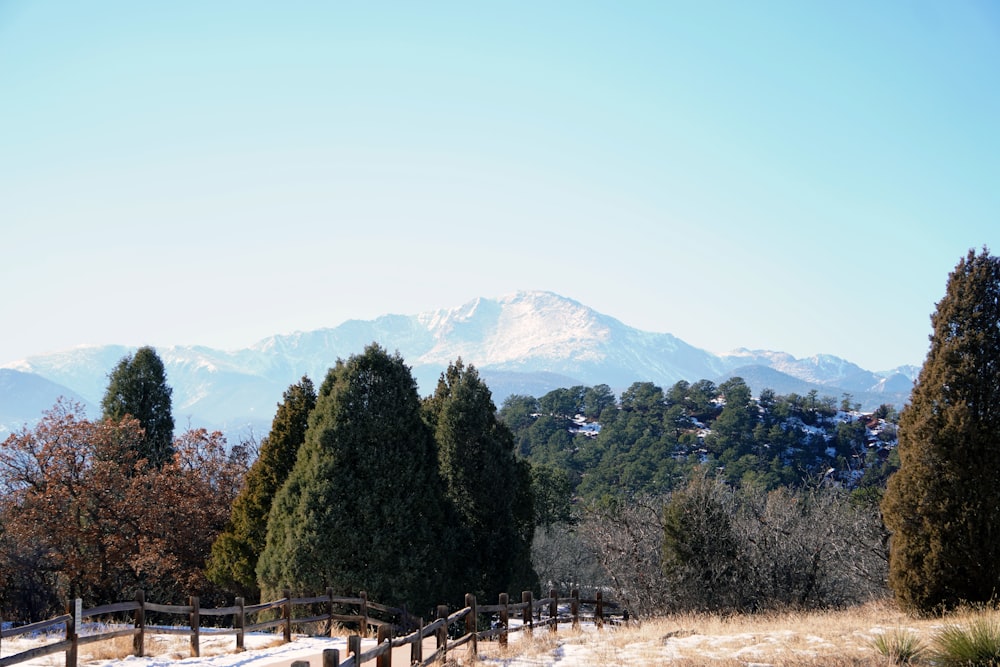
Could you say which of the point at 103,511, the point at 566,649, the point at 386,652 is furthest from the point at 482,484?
the point at 386,652

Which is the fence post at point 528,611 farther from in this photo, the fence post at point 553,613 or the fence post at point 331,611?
the fence post at point 331,611

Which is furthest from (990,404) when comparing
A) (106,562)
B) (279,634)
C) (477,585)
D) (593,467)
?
(593,467)

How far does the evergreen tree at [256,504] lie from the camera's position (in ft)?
74.7

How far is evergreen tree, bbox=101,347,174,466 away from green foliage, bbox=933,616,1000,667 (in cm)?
2533

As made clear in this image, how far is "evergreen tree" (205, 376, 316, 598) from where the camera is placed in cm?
2278

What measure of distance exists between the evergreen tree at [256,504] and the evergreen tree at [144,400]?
7.81 m

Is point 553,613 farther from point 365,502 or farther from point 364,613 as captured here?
point 365,502

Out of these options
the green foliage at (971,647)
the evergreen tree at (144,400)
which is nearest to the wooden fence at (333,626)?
the green foliage at (971,647)

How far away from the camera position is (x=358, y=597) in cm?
1934

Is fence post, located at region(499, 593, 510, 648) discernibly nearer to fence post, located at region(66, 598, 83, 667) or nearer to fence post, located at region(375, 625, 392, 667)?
fence post, located at region(375, 625, 392, 667)

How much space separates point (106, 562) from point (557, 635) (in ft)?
43.2

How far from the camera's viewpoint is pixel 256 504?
908 inches

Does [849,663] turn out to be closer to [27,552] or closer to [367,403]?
[367,403]

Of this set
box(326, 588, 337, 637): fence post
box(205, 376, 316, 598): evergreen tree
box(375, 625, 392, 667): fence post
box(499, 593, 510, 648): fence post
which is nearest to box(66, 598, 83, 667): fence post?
box(375, 625, 392, 667): fence post
